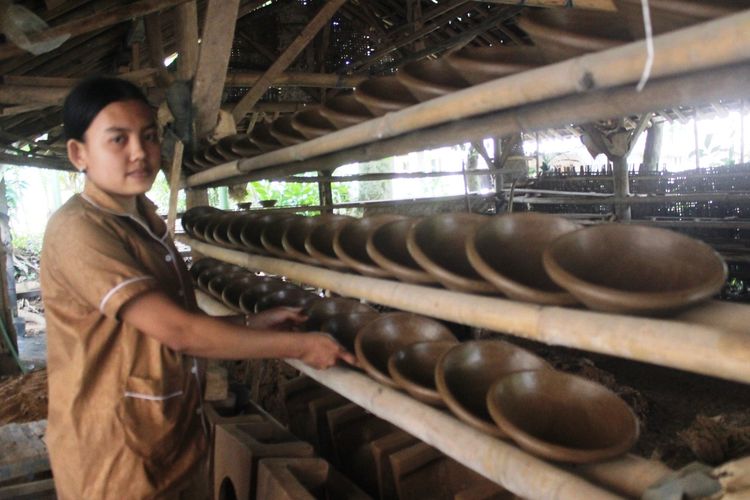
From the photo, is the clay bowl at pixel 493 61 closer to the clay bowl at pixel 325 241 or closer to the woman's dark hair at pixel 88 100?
the clay bowl at pixel 325 241

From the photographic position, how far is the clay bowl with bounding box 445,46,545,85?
124 cm

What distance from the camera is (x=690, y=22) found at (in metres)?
0.91

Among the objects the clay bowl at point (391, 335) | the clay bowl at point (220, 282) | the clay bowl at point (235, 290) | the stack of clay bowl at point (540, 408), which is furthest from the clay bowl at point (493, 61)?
the clay bowl at point (220, 282)

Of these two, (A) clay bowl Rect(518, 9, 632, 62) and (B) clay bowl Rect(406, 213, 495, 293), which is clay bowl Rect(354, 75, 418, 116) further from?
(A) clay bowl Rect(518, 9, 632, 62)

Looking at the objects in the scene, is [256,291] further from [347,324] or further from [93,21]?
[93,21]

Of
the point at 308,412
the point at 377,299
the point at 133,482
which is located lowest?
the point at 308,412

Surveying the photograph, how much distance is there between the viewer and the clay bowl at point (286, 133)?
7.25ft

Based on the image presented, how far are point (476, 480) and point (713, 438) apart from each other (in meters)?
0.67

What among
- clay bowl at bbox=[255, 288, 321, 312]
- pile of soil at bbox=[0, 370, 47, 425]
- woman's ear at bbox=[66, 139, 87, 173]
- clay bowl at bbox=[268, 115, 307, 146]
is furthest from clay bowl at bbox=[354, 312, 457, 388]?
pile of soil at bbox=[0, 370, 47, 425]

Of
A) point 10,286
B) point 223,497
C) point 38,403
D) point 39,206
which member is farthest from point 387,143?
point 39,206

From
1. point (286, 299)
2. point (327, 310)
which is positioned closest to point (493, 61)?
point (327, 310)

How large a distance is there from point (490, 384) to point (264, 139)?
1.51 m

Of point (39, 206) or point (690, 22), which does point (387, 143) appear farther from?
point (39, 206)

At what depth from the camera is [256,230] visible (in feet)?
8.30
